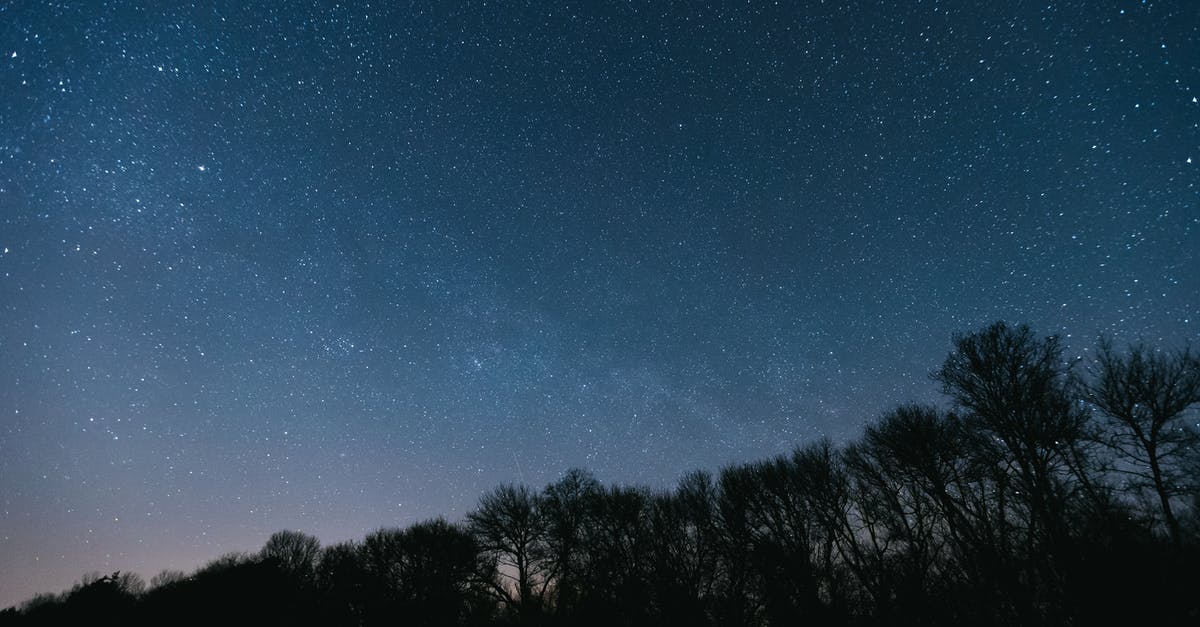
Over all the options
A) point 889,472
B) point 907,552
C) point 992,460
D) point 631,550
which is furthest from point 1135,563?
point 631,550

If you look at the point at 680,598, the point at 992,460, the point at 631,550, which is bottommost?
the point at 680,598

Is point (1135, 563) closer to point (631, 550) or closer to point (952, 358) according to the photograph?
point (952, 358)

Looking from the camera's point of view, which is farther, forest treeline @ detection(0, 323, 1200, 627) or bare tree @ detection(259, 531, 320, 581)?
bare tree @ detection(259, 531, 320, 581)

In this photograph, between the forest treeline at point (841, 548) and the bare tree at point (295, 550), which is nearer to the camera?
the forest treeline at point (841, 548)

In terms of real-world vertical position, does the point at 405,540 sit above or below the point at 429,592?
above

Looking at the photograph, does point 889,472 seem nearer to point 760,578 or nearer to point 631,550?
point 760,578

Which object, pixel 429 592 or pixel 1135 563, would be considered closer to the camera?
pixel 1135 563

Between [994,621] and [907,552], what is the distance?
48.2 feet

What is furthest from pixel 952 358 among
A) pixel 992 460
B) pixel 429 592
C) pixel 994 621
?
pixel 429 592

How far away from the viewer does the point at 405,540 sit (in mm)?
43688

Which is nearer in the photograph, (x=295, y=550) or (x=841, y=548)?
(x=841, y=548)

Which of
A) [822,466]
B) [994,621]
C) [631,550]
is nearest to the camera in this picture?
[994,621]

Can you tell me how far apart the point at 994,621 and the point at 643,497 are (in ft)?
87.2

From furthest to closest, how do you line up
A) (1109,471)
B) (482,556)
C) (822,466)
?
(482,556) → (822,466) → (1109,471)
